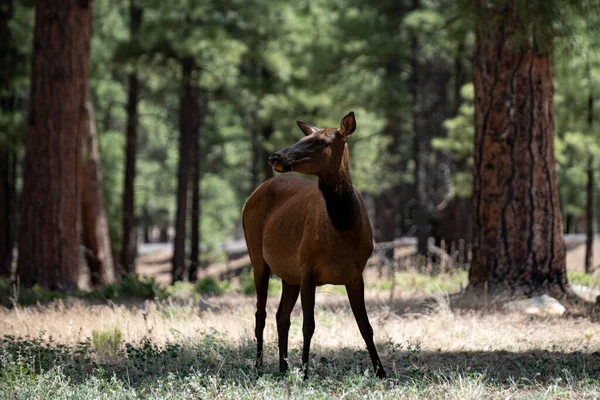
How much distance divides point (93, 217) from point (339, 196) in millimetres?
11970

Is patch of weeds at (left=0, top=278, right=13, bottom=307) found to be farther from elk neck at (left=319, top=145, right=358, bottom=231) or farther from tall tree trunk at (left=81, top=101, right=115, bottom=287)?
elk neck at (left=319, top=145, right=358, bottom=231)

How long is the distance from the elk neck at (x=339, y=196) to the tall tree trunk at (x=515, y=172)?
4199 mm

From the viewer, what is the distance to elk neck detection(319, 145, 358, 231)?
4.90 m

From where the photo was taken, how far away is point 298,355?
19.7 ft

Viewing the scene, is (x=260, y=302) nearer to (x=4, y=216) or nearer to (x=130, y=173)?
(x=130, y=173)

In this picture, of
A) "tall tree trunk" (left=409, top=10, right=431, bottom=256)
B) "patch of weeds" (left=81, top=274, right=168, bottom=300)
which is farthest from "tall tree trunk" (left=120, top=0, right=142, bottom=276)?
"patch of weeds" (left=81, top=274, right=168, bottom=300)

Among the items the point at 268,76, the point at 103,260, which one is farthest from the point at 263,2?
the point at 103,260

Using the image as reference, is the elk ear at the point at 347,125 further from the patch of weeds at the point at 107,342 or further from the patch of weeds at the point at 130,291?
the patch of weeds at the point at 130,291

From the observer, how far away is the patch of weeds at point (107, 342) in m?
6.19

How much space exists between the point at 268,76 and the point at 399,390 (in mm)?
16823

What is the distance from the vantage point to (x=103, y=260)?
16.0 m

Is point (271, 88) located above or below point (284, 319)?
above

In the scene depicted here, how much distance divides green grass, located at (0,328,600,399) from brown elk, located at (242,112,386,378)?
32 cm

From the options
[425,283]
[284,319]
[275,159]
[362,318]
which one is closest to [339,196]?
[275,159]
